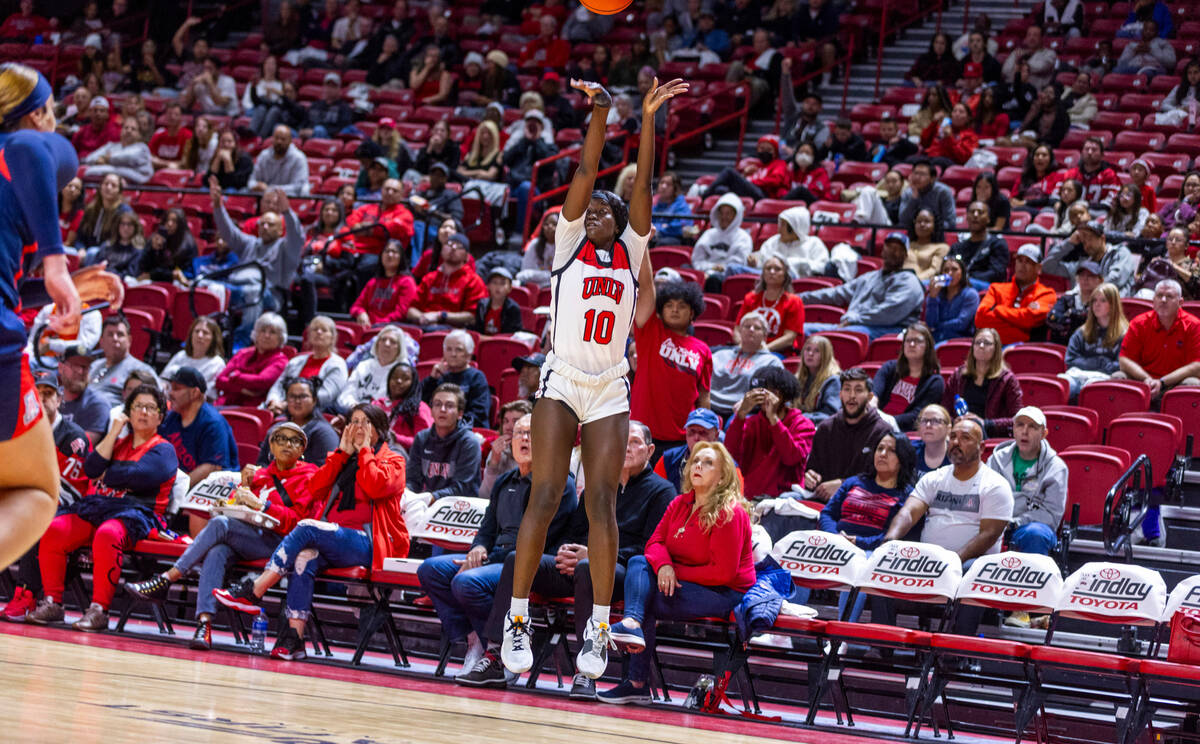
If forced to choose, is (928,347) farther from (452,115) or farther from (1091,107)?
(452,115)

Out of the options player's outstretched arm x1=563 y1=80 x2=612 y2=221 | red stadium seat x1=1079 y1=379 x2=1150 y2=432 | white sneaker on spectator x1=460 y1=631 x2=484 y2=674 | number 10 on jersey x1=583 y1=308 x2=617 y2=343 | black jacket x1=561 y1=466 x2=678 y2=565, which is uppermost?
player's outstretched arm x1=563 y1=80 x2=612 y2=221

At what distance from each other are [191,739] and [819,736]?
2749 mm

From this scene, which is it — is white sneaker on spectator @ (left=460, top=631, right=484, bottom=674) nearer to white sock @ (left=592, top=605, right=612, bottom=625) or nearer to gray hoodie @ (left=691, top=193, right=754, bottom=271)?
white sock @ (left=592, top=605, right=612, bottom=625)

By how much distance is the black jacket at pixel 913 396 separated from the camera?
8.40m

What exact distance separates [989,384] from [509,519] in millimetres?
3262

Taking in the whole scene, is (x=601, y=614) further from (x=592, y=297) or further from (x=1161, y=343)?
(x=1161, y=343)

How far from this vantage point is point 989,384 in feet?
27.5

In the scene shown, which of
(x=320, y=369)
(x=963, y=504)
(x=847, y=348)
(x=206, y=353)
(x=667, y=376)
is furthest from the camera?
(x=206, y=353)

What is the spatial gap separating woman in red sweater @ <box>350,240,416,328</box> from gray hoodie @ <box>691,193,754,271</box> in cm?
235

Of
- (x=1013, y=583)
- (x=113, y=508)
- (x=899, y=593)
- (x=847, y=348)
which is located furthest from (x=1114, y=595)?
(x=113, y=508)

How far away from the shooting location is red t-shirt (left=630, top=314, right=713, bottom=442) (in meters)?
7.89

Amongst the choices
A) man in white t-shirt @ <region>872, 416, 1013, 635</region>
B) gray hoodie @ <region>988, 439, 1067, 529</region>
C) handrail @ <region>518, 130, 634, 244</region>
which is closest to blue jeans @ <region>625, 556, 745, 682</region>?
man in white t-shirt @ <region>872, 416, 1013, 635</region>

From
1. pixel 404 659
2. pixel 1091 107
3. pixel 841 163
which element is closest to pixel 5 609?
pixel 404 659

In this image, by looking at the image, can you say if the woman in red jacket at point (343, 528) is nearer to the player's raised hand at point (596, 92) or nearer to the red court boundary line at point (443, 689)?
the red court boundary line at point (443, 689)
